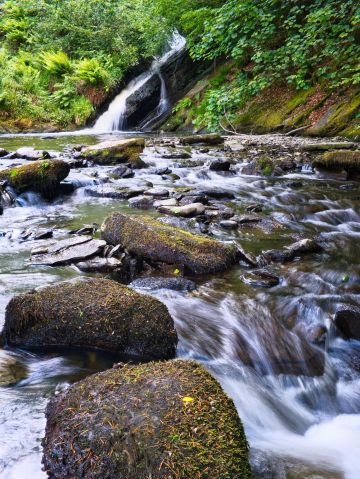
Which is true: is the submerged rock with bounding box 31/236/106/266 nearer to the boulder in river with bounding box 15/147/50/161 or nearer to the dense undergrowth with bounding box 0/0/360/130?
the boulder in river with bounding box 15/147/50/161

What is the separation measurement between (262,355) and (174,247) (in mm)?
1640

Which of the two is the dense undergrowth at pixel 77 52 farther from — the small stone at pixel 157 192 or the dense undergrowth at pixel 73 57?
the small stone at pixel 157 192

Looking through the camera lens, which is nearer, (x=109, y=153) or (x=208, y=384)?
(x=208, y=384)

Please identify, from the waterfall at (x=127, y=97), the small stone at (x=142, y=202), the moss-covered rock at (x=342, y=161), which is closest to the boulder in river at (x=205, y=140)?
the moss-covered rock at (x=342, y=161)

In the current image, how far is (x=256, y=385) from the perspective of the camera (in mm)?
3293

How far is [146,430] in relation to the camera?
6.25ft

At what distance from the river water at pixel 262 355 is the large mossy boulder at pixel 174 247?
19cm

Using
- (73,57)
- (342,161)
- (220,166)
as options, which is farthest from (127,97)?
(342,161)

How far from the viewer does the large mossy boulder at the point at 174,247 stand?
4.77 meters

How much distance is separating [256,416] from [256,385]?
0.31 metres

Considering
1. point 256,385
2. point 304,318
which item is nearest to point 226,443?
point 256,385

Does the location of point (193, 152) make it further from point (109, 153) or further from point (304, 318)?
point (304, 318)

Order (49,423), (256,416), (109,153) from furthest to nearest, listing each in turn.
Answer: (109,153) → (256,416) → (49,423)

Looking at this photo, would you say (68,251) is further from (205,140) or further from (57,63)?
(57,63)
